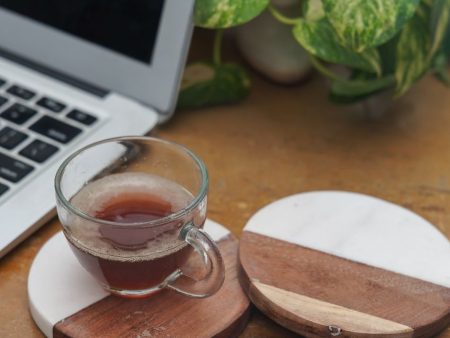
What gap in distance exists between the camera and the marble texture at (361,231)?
23.0 inches

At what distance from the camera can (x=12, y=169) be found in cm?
64

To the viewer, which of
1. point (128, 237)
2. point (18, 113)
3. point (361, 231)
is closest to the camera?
point (128, 237)

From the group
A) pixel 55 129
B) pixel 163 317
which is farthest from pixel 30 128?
pixel 163 317

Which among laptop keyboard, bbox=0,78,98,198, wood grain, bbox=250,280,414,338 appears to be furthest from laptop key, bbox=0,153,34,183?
wood grain, bbox=250,280,414,338

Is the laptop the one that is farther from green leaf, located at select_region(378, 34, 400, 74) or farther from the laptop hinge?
green leaf, located at select_region(378, 34, 400, 74)

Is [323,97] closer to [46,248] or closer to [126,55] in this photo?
[126,55]

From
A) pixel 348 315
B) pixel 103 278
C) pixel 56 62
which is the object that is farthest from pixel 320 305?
pixel 56 62

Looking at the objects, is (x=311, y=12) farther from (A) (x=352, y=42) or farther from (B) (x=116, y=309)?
(B) (x=116, y=309)

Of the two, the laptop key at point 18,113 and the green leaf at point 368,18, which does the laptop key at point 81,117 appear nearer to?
the laptop key at point 18,113

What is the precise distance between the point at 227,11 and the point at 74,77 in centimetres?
19

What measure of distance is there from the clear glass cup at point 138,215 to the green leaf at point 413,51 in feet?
0.81

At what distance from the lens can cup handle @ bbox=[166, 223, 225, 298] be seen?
51 centimetres

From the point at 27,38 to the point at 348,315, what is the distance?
44cm

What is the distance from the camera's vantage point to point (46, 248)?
1.94 ft
